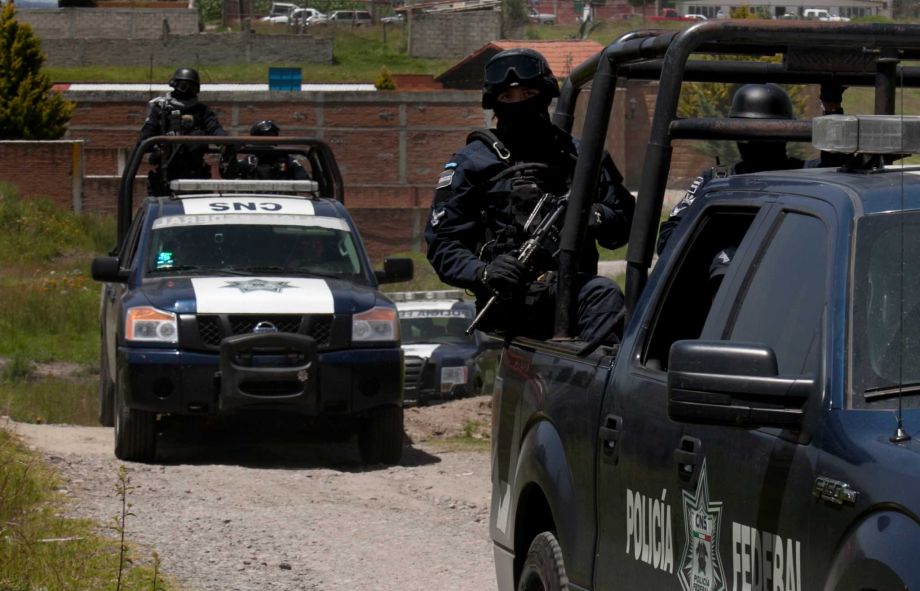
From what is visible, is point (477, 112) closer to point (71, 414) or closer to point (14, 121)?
point (14, 121)

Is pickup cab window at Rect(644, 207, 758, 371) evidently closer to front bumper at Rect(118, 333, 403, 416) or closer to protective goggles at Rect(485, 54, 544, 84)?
protective goggles at Rect(485, 54, 544, 84)

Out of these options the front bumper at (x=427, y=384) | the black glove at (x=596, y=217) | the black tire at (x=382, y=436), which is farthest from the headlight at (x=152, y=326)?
the front bumper at (x=427, y=384)

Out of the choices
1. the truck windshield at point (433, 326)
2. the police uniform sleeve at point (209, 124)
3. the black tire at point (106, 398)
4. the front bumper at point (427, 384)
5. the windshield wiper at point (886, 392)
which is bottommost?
the front bumper at point (427, 384)

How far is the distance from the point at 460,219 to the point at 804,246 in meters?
2.64

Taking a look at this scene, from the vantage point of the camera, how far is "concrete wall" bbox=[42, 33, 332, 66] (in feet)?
267

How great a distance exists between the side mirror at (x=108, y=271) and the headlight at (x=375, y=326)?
186 centimetres

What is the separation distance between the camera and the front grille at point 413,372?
2016cm

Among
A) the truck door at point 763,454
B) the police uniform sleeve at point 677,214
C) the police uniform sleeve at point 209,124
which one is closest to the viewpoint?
the truck door at point 763,454

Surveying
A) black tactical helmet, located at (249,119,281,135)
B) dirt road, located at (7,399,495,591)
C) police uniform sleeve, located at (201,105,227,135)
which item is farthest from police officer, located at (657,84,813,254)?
black tactical helmet, located at (249,119,281,135)

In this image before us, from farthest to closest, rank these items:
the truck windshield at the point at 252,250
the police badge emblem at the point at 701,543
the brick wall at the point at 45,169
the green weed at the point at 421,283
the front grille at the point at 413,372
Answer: the brick wall at the point at 45,169, the green weed at the point at 421,283, the front grille at the point at 413,372, the truck windshield at the point at 252,250, the police badge emblem at the point at 701,543

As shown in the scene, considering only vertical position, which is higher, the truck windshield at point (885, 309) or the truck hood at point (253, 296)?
the truck windshield at point (885, 309)

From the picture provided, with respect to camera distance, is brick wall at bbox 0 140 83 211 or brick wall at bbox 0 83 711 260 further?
brick wall at bbox 0 83 711 260

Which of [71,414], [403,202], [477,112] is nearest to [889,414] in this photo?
[71,414]

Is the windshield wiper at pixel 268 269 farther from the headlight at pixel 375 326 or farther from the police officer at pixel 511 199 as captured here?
the police officer at pixel 511 199
